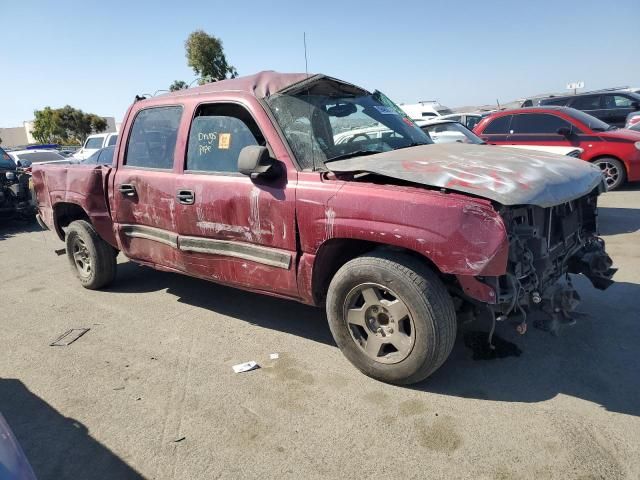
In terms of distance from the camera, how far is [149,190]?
4039 mm

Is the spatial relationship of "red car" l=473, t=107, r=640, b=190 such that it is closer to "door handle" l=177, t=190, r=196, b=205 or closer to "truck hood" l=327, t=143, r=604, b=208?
"truck hood" l=327, t=143, r=604, b=208

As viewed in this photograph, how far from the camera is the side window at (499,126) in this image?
934 cm

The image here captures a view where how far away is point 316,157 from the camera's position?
3.26 meters

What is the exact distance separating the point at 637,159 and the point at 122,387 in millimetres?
9317

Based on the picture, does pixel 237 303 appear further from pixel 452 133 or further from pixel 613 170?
pixel 613 170

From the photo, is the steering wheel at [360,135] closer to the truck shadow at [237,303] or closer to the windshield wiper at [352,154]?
the windshield wiper at [352,154]

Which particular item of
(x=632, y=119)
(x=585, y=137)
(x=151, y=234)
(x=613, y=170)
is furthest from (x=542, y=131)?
(x=151, y=234)

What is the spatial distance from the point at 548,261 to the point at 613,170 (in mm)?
7347

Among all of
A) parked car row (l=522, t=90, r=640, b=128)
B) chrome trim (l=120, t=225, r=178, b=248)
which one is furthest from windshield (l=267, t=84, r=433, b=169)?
parked car row (l=522, t=90, r=640, b=128)

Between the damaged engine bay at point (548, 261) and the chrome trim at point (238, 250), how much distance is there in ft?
4.52

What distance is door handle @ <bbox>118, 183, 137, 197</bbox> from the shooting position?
4.19 m

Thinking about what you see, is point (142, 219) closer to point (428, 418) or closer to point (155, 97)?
point (155, 97)

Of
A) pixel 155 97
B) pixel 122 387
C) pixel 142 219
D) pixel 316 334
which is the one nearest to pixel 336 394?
pixel 316 334

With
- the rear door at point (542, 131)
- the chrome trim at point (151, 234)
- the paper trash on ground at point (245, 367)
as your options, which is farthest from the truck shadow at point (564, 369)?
the rear door at point (542, 131)
